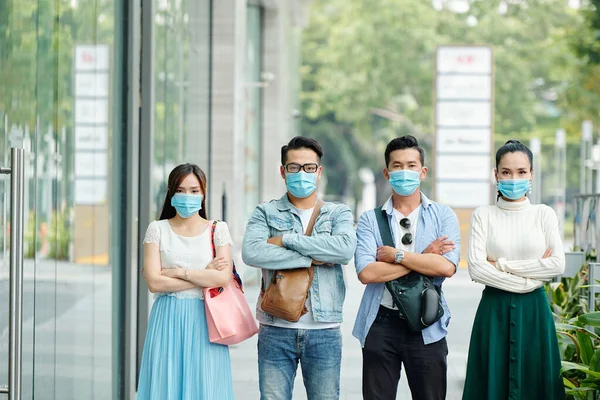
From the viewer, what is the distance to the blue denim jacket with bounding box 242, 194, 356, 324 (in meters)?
5.37

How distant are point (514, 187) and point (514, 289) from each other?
0.53m

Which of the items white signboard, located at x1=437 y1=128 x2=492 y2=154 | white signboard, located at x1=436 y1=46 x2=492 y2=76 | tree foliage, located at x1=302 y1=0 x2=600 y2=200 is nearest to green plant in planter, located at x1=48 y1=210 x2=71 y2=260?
white signboard, located at x1=437 y1=128 x2=492 y2=154

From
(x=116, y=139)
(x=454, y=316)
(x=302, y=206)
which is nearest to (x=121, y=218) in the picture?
(x=116, y=139)

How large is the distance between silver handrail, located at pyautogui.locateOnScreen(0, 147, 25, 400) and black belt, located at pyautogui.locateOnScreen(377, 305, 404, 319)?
6.25 feet

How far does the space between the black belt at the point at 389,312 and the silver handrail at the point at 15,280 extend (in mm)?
1904

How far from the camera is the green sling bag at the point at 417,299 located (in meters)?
5.39

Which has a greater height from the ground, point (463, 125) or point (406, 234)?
point (463, 125)

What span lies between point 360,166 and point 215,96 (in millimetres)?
45801

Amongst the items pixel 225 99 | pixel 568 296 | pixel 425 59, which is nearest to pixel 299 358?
pixel 568 296

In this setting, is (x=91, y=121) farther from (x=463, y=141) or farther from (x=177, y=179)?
(x=463, y=141)

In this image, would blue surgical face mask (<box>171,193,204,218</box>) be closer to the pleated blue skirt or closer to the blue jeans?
the pleated blue skirt

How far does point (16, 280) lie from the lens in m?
4.46

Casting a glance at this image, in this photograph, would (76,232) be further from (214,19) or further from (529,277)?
(214,19)

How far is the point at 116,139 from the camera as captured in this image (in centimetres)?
766
